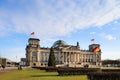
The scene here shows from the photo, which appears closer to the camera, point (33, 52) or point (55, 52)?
point (33, 52)

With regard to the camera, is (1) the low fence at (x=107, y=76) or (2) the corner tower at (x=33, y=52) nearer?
(1) the low fence at (x=107, y=76)

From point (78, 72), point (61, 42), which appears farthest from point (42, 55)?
point (78, 72)

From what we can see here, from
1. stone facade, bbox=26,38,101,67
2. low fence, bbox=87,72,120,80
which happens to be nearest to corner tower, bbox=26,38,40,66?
stone facade, bbox=26,38,101,67

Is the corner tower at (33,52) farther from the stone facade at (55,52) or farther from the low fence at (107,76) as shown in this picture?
the low fence at (107,76)

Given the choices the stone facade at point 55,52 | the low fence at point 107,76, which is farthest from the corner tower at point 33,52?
the low fence at point 107,76

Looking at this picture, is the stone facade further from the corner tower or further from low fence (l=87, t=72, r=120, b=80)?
low fence (l=87, t=72, r=120, b=80)

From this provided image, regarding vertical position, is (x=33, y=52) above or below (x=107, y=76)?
above

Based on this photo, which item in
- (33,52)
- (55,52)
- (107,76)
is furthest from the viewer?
(55,52)

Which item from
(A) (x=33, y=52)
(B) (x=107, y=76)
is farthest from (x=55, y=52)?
(B) (x=107, y=76)

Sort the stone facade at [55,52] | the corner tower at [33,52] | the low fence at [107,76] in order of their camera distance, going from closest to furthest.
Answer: the low fence at [107,76], the corner tower at [33,52], the stone facade at [55,52]

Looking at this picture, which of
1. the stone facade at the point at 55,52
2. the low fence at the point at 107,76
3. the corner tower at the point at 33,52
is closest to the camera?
the low fence at the point at 107,76

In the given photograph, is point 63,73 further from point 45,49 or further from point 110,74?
point 45,49

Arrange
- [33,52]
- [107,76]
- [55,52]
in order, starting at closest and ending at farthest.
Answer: [107,76] → [33,52] → [55,52]

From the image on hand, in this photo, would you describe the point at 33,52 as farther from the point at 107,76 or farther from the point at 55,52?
the point at 107,76
